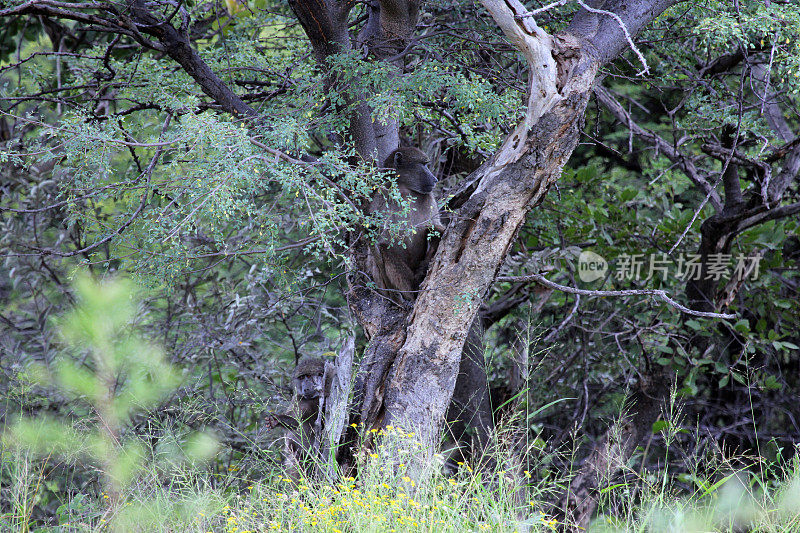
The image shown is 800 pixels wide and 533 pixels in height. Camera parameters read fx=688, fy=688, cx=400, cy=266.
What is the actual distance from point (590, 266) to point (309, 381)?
270 centimetres

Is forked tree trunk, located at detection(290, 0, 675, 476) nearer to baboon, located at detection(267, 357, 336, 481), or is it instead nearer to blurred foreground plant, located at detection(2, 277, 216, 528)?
baboon, located at detection(267, 357, 336, 481)

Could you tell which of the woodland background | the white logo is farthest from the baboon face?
the white logo

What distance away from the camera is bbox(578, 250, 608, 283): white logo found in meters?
5.36

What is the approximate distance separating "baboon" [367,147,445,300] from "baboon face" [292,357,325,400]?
599 mm

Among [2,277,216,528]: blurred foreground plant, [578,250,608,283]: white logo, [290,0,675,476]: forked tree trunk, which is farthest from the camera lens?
[578,250,608,283]: white logo

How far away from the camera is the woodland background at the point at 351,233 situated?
3.69m

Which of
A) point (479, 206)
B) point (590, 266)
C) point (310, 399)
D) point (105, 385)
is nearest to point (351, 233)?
point (479, 206)

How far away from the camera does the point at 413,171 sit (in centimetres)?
359

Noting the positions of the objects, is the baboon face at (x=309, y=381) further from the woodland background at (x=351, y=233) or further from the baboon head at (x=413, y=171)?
the baboon head at (x=413, y=171)

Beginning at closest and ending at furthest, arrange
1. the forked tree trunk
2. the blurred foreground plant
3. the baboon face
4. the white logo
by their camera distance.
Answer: the forked tree trunk
the blurred foreground plant
the baboon face
the white logo

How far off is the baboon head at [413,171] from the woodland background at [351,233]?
14 centimetres

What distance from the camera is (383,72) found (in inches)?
140

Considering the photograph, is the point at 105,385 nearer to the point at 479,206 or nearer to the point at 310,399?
the point at 310,399

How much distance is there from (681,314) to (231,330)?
336cm
